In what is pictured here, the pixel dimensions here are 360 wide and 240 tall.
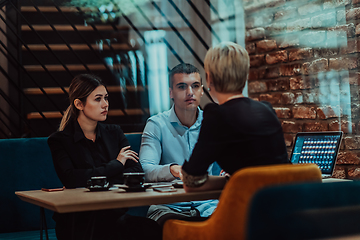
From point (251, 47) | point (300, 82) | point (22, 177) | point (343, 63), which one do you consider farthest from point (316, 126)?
point (22, 177)

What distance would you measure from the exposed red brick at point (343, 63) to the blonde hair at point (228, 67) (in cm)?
125

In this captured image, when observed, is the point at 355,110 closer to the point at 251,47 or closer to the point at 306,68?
the point at 306,68

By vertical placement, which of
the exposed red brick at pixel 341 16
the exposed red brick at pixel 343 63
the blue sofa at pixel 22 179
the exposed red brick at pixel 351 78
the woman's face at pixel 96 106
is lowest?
the blue sofa at pixel 22 179

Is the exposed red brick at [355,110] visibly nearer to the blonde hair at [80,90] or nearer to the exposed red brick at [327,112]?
Result: the exposed red brick at [327,112]

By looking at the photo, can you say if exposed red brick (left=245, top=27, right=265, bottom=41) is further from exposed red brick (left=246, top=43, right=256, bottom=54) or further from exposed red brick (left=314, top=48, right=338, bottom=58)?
exposed red brick (left=314, top=48, right=338, bottom=58)

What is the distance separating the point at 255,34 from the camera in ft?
11.2

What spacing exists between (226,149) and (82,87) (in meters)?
1.18

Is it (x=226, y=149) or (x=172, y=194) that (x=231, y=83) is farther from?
(x=172, y=194)

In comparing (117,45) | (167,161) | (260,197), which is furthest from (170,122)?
(117,45)

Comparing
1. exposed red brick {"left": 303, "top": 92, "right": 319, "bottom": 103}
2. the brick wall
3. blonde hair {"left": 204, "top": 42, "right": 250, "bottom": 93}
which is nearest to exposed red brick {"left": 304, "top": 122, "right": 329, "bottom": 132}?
the brick wall

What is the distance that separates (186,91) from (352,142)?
1.07m

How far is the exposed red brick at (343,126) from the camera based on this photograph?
2.66 meters

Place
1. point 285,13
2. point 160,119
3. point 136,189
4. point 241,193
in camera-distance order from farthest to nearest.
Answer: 1. point 285,13
2. point 160,119
3. point 136,189
4. point 241,193

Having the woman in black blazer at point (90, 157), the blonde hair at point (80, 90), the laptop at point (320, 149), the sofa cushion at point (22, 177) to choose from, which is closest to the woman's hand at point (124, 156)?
the woman in black blazer at point (90, 157)
